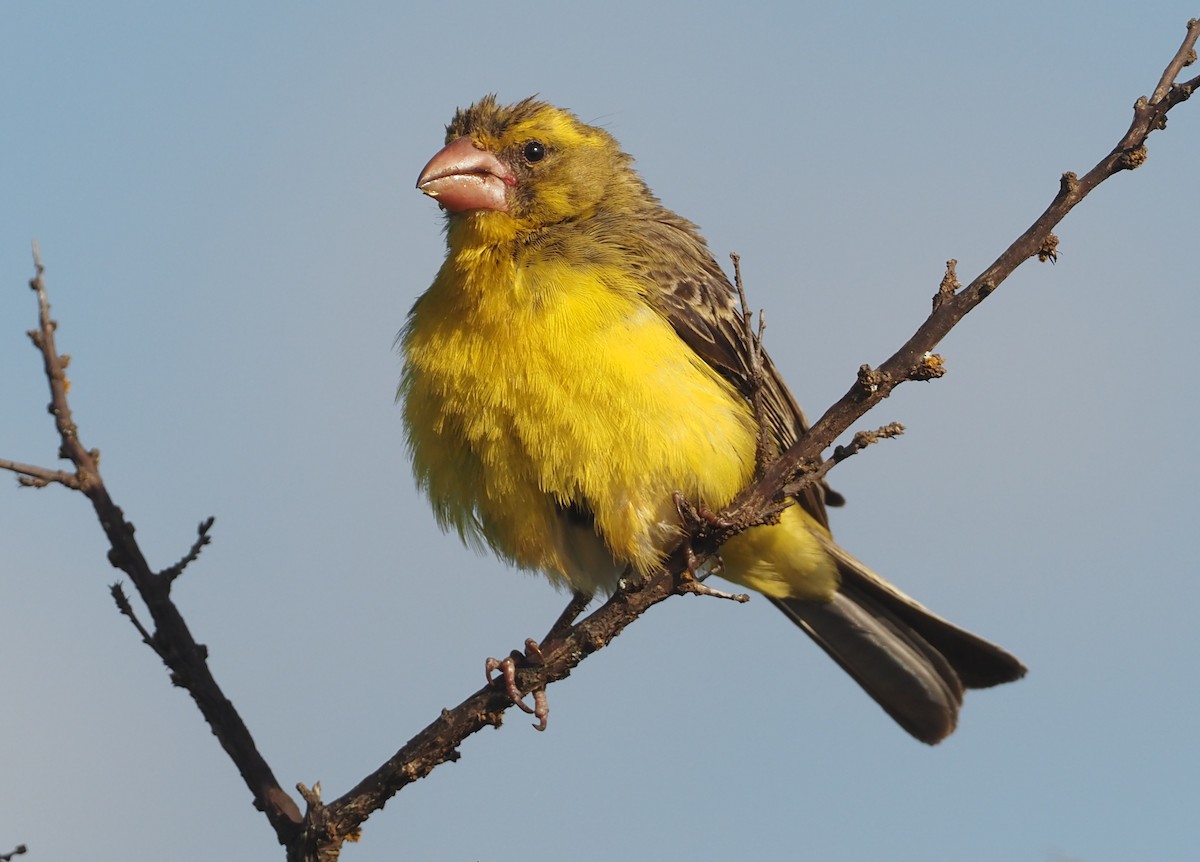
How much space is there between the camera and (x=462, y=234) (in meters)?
5.81

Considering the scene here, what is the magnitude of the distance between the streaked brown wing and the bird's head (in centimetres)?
36

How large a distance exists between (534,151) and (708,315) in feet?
3.86

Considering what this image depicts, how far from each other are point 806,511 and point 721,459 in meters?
1.26

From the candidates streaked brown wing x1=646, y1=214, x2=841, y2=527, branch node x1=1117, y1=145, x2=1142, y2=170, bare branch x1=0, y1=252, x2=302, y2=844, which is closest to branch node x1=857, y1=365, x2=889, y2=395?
branch node x1=1117, y1=145, x2=1142, y2=170

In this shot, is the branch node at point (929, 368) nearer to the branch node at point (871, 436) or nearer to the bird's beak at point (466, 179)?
the branch node at point (871, 436)

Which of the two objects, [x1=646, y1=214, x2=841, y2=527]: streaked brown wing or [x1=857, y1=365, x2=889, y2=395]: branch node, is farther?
[x1=646, y1=214, x2=841, y2=527]: streaked brown wing

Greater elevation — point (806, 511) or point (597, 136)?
point (597, 136)

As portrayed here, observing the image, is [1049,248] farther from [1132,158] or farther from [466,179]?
[466,179]

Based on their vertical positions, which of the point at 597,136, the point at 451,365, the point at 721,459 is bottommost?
the point at 721,459

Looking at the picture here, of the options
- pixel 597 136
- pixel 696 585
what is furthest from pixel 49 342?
pixel 597 136

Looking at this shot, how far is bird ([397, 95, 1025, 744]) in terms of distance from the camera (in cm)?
509

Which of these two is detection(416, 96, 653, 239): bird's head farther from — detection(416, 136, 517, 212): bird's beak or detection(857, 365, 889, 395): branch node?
detection(857, 365, 889, 395): branch node

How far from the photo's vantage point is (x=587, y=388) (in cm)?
502

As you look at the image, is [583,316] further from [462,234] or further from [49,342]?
[49,342]
